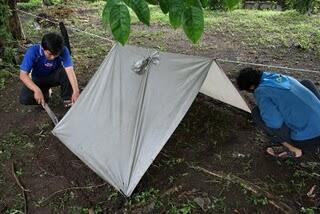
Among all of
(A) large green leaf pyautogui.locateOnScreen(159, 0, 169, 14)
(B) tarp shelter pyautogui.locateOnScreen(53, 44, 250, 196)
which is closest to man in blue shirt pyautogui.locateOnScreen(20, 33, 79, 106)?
(B) tarp shelter pyautogui.locateOnScreen(53, 44, 250, 196)

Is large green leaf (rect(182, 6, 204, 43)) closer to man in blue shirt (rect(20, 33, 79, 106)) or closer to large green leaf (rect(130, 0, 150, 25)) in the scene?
large green leaf (rect(130, 0, 150, 25))

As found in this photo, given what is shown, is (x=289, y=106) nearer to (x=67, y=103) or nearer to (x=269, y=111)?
(x=269, y=111)

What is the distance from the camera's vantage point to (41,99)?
4176 mm

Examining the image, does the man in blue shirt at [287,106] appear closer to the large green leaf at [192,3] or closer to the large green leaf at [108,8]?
the large green leaf at [192,3]

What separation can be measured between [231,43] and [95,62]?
8.47ft

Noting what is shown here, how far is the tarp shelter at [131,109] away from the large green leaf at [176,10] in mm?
1922

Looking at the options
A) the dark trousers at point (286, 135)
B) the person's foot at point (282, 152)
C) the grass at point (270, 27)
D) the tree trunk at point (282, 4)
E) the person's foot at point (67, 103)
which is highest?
the dark trousers at point (286, 135)

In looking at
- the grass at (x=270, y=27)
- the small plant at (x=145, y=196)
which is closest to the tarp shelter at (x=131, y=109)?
the small plant at (x=145, y=196)

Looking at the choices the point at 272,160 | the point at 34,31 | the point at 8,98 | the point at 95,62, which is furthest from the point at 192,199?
the point at 34,31

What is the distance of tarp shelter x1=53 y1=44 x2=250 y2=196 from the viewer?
3248 millimetres

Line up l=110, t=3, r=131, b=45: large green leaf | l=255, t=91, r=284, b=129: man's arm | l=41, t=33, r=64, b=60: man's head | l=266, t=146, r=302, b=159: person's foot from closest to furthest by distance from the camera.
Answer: l=110, t=3, r=131, b=45: large green leaf
l=255, t=91, r=284, b=129: man's arm
l=266, t=146, r=302, b=159: person's foot
l=41, t=33, r=64, b=60: man's head

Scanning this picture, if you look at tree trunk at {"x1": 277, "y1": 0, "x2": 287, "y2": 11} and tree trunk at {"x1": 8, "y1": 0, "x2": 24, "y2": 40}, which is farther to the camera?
tree trunk at {"x1": 277, "y1": 0, "x2": 287, "y2": 11}

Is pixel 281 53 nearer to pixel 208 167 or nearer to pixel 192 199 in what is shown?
pixel 208 167

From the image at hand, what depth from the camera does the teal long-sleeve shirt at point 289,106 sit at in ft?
10.3
